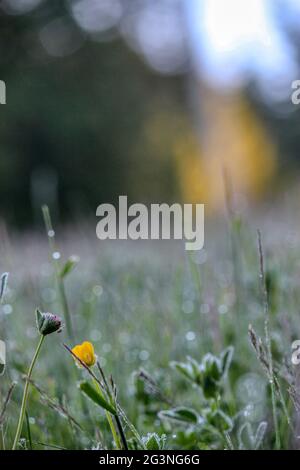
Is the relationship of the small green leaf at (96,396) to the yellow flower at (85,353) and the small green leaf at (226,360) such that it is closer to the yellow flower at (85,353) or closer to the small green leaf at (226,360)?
the yellow flower at (85,353)

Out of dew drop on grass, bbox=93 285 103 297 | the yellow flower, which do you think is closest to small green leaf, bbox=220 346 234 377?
the yellow flower

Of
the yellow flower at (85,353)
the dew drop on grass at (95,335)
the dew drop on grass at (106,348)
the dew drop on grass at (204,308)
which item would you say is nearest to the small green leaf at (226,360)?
the dew drop on grass at (204,308)

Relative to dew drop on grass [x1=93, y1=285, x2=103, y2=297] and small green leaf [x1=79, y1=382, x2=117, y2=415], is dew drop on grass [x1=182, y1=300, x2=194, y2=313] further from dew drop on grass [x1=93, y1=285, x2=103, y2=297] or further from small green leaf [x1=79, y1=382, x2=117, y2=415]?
small green leaf [x1=79, y1=382, x2=117, y2=415]

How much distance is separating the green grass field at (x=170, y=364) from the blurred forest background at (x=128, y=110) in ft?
36.6

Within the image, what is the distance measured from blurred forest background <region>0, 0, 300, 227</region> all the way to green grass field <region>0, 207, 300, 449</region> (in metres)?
11.1

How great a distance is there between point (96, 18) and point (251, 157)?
447 cm

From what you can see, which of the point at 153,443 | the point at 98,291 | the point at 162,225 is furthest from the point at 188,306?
the point at 153,443

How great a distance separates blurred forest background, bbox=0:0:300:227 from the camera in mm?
13797

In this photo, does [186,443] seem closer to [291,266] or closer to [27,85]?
[291,266]

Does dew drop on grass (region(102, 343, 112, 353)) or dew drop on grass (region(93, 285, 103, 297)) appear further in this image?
dew drop on grass (region(93, 285, 103, 297))

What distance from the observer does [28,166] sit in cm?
1380

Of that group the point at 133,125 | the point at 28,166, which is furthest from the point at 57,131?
the point at 133,125

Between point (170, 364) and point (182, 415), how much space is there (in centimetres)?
11

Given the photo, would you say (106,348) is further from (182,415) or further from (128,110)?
(128,110)
